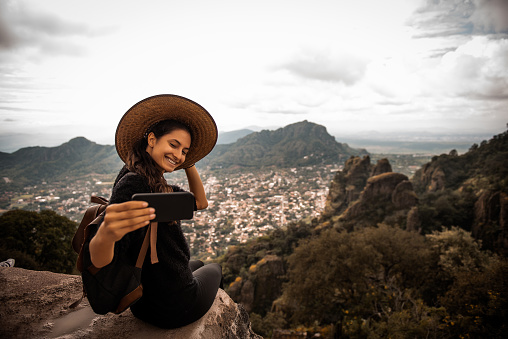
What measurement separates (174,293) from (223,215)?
184ft

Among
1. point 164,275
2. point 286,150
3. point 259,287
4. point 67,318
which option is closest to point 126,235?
point 164,275

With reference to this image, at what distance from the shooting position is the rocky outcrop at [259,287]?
63.2 ft

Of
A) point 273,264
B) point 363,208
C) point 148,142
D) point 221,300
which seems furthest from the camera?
point 363,208

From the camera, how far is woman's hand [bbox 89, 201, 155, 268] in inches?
46.6

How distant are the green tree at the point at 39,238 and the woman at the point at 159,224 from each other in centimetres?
1332

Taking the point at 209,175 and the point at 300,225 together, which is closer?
the point at 300,225

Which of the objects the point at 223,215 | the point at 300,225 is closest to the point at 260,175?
the point at 223,215

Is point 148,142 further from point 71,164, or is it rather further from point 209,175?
point 71,164

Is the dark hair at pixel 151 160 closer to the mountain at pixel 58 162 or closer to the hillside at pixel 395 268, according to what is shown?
the hillside at pixel 395 268

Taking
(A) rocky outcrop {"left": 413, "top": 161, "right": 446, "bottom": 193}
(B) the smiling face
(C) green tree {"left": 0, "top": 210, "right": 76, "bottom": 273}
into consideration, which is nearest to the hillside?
(A) rocky outcrop {"left": 413, "top": 161, "right": 446, "bottom": 193}

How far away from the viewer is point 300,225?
95.1 feet

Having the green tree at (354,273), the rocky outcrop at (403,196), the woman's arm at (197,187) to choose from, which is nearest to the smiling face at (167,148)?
the woman's arm at (197,187)

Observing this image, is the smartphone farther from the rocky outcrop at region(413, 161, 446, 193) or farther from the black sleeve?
the rocky outcrop at region(413, 161, 446, 193)

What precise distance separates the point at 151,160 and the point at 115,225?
746 millimetres
